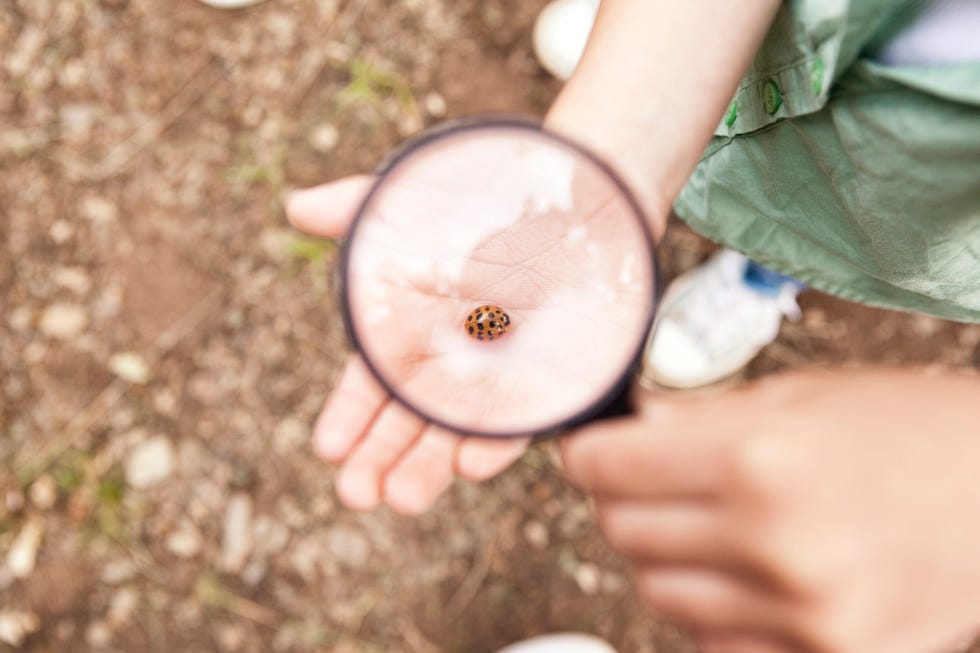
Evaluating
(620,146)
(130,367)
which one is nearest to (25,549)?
(130,367)

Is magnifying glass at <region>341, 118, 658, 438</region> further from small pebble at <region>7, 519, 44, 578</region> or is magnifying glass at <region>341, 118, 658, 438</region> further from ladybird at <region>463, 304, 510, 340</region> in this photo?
small pebble at <region>7, 519, 44, 578</region>

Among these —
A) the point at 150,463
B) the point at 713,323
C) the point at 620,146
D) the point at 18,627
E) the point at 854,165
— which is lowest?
the point at 18,627

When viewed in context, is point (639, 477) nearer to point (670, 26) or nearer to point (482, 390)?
point (482, 390)

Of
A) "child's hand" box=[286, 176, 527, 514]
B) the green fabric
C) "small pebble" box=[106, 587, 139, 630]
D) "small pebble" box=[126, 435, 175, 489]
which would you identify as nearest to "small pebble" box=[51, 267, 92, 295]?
"small pebble" box=[126, 435, 175, 489]

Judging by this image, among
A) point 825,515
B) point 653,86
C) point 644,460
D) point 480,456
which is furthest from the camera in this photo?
point 480,456

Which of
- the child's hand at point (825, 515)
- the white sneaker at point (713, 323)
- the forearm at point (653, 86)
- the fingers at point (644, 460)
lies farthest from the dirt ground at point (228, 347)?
the child's hand at point (825, 515)

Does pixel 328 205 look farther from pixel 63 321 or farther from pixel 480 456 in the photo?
pixel 63 321

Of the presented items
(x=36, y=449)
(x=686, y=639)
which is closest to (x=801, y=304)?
(x=686, y=639)
